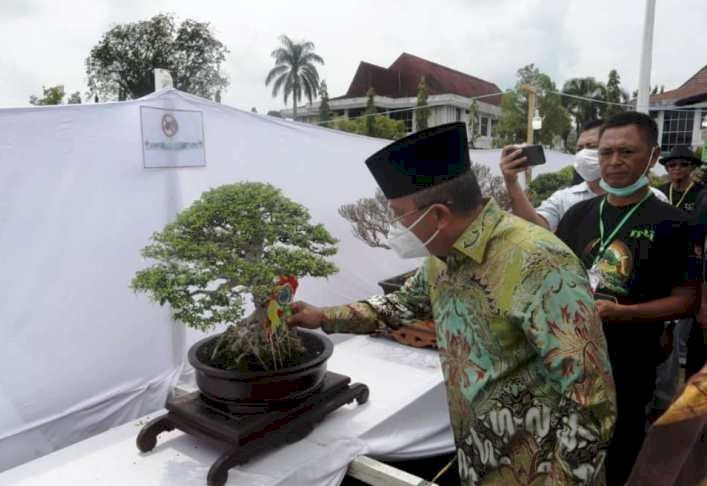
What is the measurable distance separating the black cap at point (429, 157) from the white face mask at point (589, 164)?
1.55m

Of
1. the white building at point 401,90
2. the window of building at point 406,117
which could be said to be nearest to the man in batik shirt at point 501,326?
the window of building at point 406,117

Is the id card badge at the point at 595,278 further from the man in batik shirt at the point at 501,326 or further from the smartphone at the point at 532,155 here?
the man in batik shirt at the point at 501,326

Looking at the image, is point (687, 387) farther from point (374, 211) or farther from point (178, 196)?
point (374, 211)

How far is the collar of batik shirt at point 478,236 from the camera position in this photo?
107cm

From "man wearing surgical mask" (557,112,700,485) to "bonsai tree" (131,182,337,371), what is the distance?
2.90 ft

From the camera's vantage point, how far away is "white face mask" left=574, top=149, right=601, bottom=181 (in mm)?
2412

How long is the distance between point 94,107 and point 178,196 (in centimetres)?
50

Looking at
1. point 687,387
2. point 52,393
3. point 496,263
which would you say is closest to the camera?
point 687,387

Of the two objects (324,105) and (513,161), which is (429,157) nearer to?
(513,161)

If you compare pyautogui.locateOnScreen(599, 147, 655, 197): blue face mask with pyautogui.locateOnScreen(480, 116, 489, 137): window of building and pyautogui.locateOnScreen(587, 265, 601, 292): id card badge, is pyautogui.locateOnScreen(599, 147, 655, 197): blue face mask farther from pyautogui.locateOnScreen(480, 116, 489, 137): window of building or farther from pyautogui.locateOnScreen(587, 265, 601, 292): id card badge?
pyautogui.locateOnScreen(480, 116, 489, 137): window of building

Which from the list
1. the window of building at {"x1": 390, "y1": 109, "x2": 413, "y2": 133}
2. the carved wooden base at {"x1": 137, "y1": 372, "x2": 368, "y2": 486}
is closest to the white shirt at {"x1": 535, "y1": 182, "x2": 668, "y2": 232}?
the carved wooden base at {"x1": 137, "y1": 372, "x2": 368, "y2": 486}

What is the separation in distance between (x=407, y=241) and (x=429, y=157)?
20 cm

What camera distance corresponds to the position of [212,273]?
A: 5.02 ft

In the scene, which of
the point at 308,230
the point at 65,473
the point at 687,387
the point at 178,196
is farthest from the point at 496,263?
the point at 178,196
